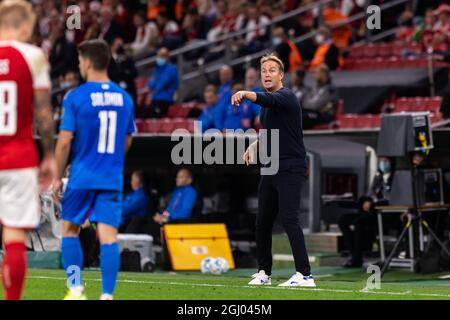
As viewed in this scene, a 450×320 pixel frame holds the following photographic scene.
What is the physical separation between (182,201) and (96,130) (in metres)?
8.46

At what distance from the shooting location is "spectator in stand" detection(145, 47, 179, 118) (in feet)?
69.1

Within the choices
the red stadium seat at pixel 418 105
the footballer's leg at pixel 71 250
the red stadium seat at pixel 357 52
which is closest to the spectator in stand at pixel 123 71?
the red stadium seat at pixel 357 52

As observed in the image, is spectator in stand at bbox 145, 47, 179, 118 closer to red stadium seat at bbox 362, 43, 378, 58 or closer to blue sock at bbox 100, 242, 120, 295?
red stadium seat at bbox 362, 43, 378, 58

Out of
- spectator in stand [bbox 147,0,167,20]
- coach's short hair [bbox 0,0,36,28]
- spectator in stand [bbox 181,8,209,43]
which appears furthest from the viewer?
spectator in stand [bbox 147,0,167,20]

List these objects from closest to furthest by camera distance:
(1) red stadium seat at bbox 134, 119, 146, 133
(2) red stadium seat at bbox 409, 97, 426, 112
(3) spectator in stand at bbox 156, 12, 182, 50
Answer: (2) red stadium seat at bbox 409, 97, 426, 112
(1) red stadium seat at bbox 134, 119, 146, 133
(3) spectator in stand at bbox 156, 12, 182, 50

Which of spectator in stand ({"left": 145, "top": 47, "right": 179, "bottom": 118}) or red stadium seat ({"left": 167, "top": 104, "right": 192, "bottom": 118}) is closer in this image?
red stadium seat ({"left": 167, "top": 104, "right": 192, "bottom": 118})

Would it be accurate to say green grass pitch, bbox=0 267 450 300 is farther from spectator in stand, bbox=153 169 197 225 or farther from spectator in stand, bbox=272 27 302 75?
spectator in stand, bbox=272 27 302 75

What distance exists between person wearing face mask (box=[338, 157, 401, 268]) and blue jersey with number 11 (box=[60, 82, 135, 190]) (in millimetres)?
7434

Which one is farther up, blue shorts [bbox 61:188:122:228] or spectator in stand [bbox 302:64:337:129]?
spectator in stand [bbox 302:64:337:129]

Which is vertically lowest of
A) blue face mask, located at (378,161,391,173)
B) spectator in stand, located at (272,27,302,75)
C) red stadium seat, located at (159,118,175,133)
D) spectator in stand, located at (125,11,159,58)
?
blue face mask, located at (378,161,391,173)

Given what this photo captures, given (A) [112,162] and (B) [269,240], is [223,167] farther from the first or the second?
(A) [112,162]

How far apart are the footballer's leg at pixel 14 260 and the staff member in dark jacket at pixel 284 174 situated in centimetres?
358

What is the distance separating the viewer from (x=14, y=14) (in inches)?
316

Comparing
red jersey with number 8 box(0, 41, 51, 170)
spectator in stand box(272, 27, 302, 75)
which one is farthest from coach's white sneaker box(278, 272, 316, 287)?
spectator in stand box(272, 27, 302, 75)
